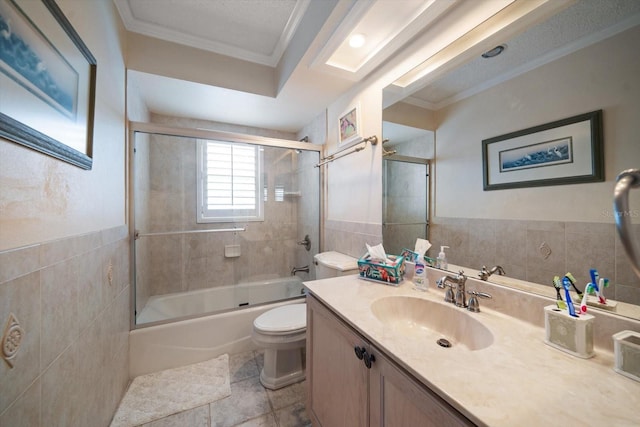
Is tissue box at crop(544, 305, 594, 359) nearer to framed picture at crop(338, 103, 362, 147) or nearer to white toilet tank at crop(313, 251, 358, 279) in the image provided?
white toilet tank at crop(313, 251, 358, 279)

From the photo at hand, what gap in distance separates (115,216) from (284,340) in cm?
134

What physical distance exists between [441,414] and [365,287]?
27.1 inches

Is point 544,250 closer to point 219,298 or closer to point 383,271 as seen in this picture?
point 383,271

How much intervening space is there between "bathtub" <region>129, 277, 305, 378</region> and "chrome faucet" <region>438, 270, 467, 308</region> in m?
1.62

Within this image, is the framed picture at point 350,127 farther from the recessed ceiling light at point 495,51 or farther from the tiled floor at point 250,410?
the tiled floor at point 250,410

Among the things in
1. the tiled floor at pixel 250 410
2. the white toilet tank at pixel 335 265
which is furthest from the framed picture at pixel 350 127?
the tiled floor at pixel 250 410

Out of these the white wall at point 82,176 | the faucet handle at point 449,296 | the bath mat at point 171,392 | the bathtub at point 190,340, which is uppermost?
the white wall at point 82,176

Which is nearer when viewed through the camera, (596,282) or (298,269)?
(596,282)

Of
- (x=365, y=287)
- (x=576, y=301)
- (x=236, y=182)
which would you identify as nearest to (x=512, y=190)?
(x=576, y=301)

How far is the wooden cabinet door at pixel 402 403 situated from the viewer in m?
0.53

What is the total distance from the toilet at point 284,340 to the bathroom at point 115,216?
0.69m

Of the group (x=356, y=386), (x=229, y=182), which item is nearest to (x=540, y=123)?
(x=356, y=386)

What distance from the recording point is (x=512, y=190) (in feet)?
3.01

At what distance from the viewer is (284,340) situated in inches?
60.9
